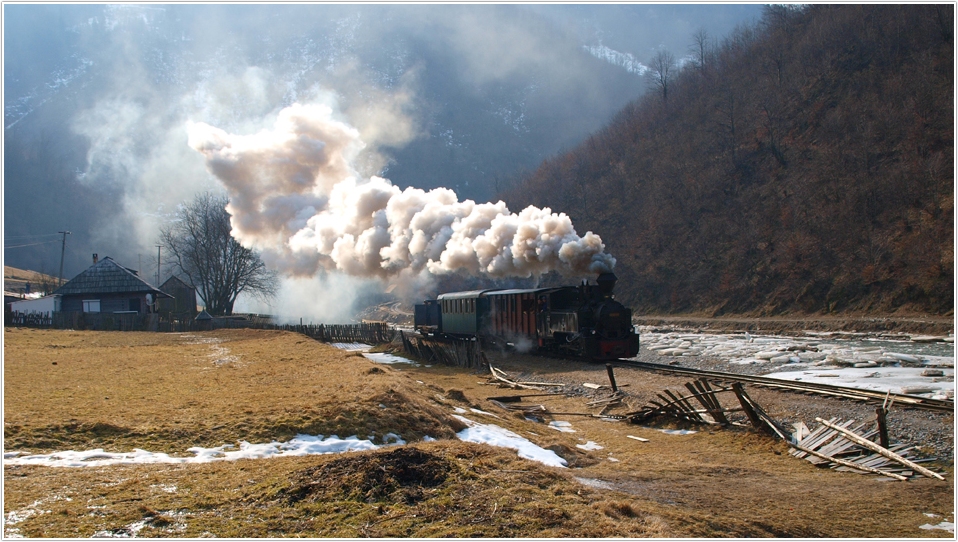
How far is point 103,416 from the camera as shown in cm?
1112

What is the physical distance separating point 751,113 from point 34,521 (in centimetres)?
6931

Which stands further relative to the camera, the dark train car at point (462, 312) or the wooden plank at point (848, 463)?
the dark train car at point (462, 312)

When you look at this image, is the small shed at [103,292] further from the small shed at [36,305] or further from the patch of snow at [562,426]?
the patch of snow at [562,426]

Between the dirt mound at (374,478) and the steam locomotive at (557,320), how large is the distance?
55.5ft

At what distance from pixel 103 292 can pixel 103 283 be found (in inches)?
30.9

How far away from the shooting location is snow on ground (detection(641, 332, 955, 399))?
17.5m

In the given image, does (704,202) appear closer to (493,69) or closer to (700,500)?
(700,500)

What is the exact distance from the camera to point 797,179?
5384cm

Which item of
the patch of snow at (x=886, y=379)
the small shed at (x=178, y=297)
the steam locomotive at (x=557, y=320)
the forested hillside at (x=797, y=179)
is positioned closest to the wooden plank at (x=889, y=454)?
the patch of snow at (x=886, y=379)

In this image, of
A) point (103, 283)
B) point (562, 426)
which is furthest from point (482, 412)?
point (103, 283)

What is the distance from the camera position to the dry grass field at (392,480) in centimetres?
650

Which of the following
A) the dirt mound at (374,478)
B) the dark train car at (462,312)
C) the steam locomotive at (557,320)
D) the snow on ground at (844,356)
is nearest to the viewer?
the dirt mound at (374,478)

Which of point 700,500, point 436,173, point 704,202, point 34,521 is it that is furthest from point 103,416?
point 436,173

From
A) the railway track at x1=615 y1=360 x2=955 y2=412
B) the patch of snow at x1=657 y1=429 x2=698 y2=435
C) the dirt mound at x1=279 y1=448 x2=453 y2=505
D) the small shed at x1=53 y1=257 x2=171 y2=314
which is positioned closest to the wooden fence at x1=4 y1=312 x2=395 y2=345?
the small shed at x1=53 y1=257 x2=171 y2=314
